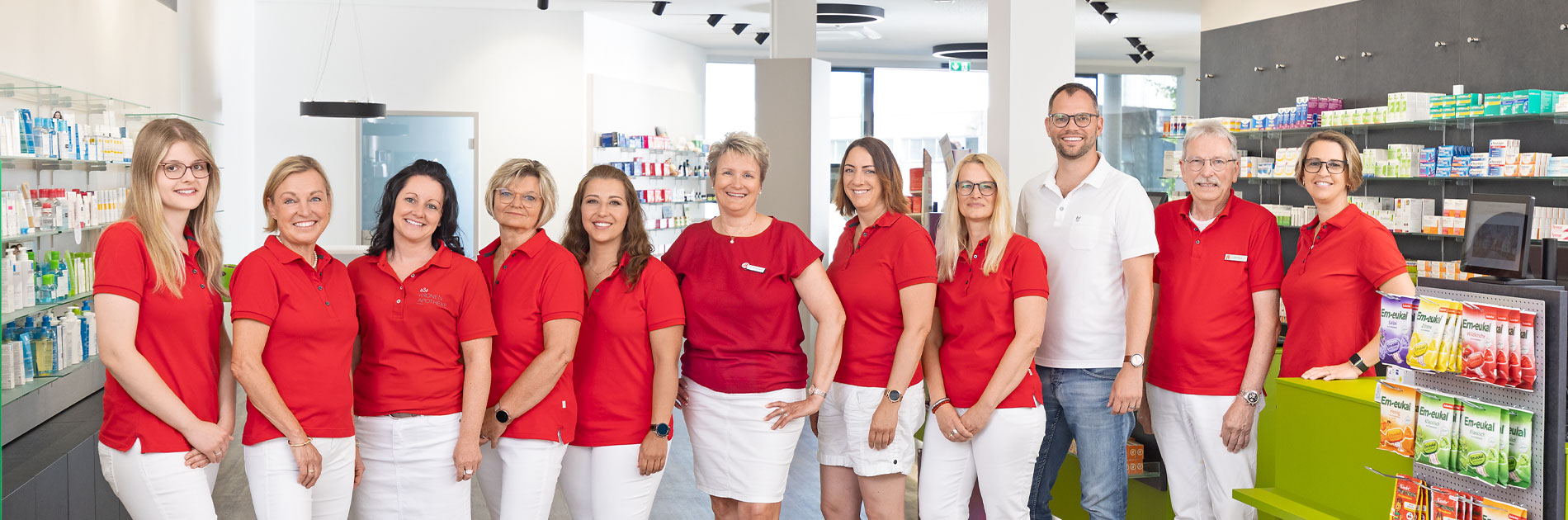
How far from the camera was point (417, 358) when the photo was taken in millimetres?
2600

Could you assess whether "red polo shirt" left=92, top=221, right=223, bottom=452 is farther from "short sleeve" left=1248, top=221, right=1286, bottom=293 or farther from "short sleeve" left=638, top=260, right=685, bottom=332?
"short sleeve" left=1248, top=221, right=1286, bottom=293

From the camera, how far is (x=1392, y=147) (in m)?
7.08

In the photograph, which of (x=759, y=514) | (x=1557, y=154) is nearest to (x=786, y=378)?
(x=759, y=514)

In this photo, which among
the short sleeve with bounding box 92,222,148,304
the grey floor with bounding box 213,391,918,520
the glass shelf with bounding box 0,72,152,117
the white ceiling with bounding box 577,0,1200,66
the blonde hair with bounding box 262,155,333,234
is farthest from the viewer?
the white ceiling with bounding box 577,0,1200,66

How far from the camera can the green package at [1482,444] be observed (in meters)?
2.05

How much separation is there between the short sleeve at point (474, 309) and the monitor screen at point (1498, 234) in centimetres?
219

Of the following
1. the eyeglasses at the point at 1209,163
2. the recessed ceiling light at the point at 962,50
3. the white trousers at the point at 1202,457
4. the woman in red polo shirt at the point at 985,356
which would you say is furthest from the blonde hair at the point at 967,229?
the recessed ceiling light at the point at 962,50

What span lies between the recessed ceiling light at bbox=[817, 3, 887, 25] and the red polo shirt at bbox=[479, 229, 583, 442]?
755 cm

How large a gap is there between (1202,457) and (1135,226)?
0.75 m

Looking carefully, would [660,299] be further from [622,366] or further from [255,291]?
[255,291]

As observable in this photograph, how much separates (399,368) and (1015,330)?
1593mm

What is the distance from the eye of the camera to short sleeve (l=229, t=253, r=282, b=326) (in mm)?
2414

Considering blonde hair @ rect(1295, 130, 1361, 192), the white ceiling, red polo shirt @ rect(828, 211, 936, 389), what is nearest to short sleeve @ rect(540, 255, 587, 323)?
red polo shirt @ rect(828, 211, 936, 389)

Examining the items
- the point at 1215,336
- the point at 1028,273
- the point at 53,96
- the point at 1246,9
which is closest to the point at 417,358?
the point at 1028,273
